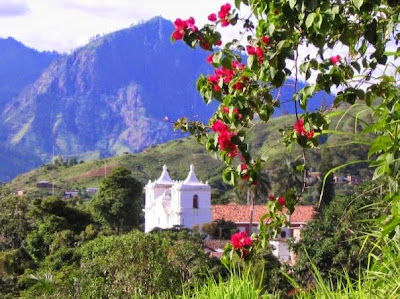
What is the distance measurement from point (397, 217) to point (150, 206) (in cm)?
4504

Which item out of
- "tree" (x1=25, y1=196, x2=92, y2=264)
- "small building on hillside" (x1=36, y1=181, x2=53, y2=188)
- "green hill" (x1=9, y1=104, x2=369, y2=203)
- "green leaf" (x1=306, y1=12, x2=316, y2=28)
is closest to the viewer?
"green leaf" (x1=306, y1=12, x2=316, y2=28)

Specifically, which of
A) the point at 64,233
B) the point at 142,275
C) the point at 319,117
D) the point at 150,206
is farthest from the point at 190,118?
the point at 150,206

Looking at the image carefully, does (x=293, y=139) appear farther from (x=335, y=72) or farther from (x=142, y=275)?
(x=142, y=275)

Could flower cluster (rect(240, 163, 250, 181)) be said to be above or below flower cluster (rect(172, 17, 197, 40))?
below

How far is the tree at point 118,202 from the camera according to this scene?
4169 centimetres

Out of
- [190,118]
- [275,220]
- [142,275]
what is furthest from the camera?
[142,275]

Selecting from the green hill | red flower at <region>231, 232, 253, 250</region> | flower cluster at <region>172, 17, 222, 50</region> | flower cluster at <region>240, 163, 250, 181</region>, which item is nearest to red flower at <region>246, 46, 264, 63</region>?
flower cluster at <region>172, 17, 222, 50</region>

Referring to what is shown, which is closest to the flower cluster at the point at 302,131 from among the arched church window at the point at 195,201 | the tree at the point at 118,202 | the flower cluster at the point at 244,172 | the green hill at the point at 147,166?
the flower cluster at the point at 244,172

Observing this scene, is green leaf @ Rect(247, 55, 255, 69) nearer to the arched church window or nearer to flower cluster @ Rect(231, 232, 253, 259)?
flower cluster @ Rect(231, 232, 253, 259)

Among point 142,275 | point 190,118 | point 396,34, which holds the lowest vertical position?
point 142,275

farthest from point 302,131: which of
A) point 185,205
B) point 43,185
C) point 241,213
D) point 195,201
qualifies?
point 43,185

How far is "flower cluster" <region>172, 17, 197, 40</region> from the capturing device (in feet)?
9.05

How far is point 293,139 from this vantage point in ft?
9.44

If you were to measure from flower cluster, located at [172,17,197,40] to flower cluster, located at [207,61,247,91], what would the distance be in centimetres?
14
